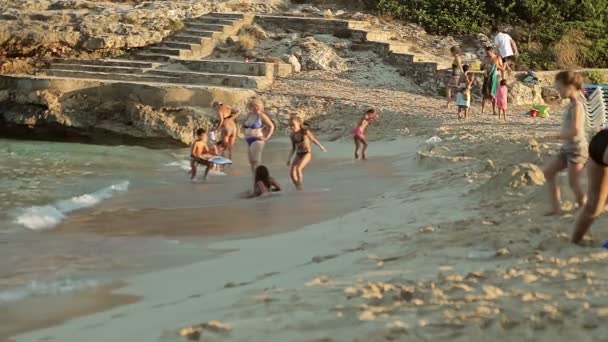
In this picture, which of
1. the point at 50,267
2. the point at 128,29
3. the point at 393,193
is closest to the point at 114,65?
the point at 128,29

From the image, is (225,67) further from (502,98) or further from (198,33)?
(502,98)

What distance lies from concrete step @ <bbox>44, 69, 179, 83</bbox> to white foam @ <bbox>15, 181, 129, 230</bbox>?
7.07 m

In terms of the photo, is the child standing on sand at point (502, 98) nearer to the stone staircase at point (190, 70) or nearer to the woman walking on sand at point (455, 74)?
the woman walking on sand at point (455, 74)

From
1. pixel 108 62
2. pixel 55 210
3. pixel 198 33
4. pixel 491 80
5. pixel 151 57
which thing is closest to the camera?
pixel 55 210

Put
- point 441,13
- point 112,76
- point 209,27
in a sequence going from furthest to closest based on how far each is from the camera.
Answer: point 441,13 → point 209,27 → point 112,76

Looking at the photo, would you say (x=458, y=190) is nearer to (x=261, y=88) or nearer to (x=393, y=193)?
(x=393, y=193)

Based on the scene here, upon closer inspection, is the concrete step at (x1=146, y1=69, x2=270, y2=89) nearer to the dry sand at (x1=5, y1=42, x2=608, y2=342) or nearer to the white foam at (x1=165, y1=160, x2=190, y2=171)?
the white foam at (x1=165, y1=160, x2=190, y2=171)

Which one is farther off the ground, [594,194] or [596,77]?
[594,194]

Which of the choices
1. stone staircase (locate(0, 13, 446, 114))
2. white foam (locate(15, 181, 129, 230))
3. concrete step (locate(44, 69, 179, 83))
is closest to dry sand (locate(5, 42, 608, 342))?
white foam (locate(15, 181, 129, 230))

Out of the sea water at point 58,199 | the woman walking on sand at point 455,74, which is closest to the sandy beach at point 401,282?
the sea water at point 58,199

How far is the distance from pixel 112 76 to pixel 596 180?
15455 mm

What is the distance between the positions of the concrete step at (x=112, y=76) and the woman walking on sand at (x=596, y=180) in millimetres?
14143

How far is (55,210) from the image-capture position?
10.3 meters

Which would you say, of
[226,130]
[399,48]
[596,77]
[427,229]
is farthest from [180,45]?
[427,229]
